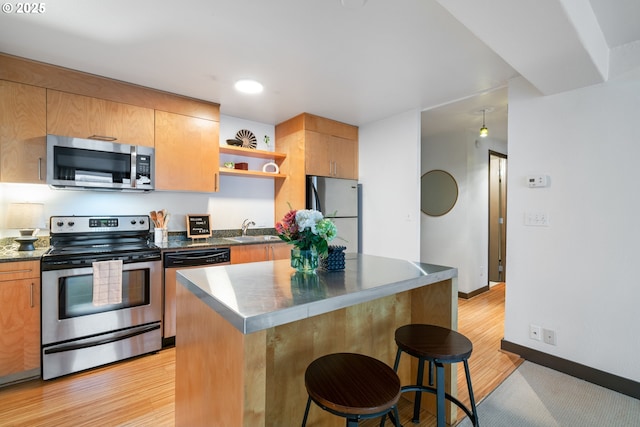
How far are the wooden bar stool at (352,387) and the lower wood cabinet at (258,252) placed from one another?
2025mm

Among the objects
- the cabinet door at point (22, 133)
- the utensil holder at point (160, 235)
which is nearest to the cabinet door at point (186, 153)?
the utensil holder at point (160, 235)

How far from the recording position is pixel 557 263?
2.36 m

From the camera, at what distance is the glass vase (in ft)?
4.90

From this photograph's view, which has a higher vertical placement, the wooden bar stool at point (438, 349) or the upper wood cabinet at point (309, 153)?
the upper wood cabinet at point (309, 153)

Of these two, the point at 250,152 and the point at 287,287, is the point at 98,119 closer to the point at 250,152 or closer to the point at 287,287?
the point at 250,152

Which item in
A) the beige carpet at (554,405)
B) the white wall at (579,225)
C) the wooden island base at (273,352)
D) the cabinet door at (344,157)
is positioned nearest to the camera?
the wooden island base at (273,352)

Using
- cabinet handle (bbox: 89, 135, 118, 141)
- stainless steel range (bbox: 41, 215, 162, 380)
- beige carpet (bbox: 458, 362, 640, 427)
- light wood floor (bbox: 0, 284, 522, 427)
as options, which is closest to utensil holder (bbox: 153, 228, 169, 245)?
stainless steel range (bbox: 41, 215, 162, 380)

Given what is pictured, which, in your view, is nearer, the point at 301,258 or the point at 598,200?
the point at 301,258

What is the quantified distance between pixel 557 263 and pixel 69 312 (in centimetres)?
384

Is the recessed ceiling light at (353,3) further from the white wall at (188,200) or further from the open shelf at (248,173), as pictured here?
the white wall at (188,200)

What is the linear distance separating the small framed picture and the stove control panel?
1.36 ft

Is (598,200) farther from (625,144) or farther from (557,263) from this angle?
(557,263)

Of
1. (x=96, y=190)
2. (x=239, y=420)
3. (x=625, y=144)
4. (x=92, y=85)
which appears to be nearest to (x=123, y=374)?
(x=96, y=190)

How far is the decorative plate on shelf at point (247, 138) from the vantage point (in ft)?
12.4
